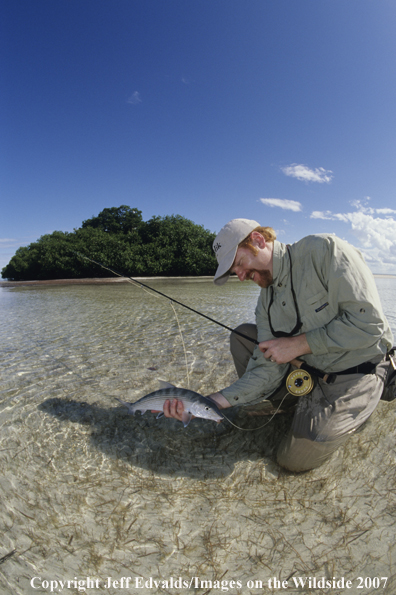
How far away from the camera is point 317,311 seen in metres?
2.87

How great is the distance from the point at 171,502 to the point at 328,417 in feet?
4.66

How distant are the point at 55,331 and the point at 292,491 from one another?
655cm

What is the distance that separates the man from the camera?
2613 millimetres

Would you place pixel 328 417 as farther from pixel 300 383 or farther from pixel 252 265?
pixel 252 265

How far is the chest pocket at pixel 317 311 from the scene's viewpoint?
2832mm

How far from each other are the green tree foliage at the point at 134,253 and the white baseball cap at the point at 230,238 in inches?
1494

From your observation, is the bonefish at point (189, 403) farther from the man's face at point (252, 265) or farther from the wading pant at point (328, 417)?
the man's face at point (252, 265)

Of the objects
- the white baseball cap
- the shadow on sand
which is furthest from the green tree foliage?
the white baseball cap

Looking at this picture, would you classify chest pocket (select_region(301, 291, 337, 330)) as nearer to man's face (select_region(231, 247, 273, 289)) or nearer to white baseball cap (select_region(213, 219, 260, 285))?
man's face (select_region(231, 247, 273, 289))

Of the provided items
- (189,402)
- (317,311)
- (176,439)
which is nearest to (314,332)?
(317,311)

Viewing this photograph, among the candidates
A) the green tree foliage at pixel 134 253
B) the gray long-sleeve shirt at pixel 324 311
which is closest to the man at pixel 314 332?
the gray long-sleeve shirt at pixel 324 311

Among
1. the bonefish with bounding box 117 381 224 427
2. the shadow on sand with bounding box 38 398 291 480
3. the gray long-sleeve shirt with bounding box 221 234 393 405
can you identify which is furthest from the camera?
the shadow on sand with bounding box 38 398 291 480

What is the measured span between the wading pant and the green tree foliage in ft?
126

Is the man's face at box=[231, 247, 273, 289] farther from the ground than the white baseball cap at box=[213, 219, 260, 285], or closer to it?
closer to it
